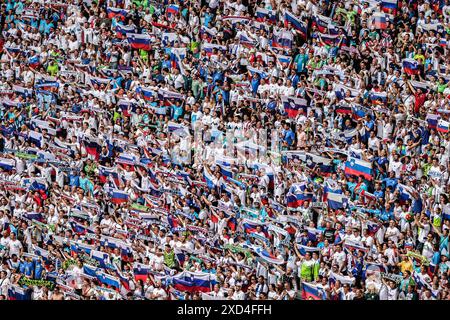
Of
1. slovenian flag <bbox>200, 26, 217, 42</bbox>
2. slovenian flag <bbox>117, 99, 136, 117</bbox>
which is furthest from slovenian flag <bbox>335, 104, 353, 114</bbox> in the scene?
slovenian flag <bbox>117, 99, 136, 117</bbox>

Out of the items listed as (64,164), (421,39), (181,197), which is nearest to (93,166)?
(64,164)

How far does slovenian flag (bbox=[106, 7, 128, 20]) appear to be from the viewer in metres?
37.9

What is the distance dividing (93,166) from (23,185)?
1.70m

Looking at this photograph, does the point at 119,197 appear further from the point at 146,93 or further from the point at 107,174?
the point at 146,93

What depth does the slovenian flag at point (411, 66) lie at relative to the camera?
33406 mm

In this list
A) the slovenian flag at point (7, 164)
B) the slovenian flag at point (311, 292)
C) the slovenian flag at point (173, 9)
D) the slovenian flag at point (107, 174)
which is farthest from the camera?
the slovenian flag at point (173, 9)

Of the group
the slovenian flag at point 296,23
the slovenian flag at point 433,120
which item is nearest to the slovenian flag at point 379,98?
the slovenian flag at point 433,120

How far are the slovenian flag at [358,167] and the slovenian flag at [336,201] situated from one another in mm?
746

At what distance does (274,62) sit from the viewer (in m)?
35.0

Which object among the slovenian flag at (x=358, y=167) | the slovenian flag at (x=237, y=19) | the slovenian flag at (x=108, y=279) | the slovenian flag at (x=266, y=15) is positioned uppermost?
the slovenian flag at (x=266, y=15)

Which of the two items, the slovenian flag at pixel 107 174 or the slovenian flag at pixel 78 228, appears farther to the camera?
the slovenian flag at pixel 107 174

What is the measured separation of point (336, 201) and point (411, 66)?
4017 mm

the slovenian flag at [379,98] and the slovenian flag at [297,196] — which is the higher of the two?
the slovenian flag at [379,98]

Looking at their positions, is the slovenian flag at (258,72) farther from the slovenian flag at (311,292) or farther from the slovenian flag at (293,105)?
the slovenian flag at (311,292)
